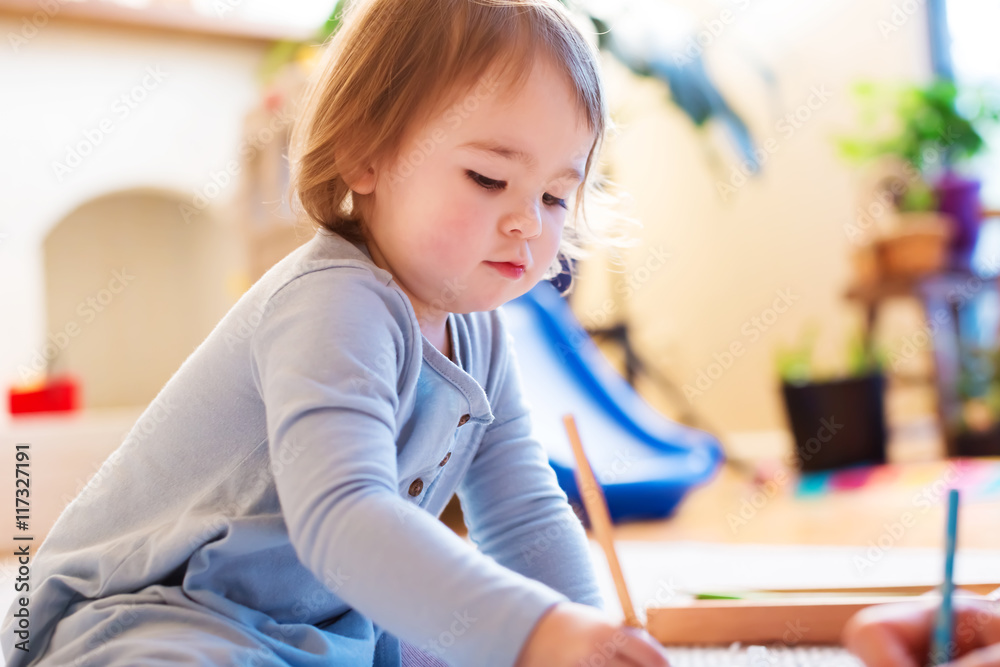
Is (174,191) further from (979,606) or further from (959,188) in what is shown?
(979,606)

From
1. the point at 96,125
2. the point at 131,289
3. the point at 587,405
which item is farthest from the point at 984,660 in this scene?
the point at 131,289

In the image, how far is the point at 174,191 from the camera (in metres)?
3.74

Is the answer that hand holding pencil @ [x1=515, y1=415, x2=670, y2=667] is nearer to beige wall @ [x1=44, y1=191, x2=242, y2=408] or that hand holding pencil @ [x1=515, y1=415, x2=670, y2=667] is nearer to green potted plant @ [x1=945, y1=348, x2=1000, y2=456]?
green potted plant @ [x1=945, y1=348, x2=1000, y2=456]

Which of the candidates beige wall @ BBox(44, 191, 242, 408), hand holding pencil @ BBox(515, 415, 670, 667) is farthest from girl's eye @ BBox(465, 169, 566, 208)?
beige wall @ BBox(44, 191, 242, 408)

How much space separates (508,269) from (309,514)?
0.72 feet

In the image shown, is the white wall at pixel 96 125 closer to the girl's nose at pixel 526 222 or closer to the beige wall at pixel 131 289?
the beige wall at pixel 131 289

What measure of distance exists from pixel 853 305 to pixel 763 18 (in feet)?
3.37

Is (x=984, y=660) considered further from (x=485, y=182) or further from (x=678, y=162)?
(x=678, y=162)

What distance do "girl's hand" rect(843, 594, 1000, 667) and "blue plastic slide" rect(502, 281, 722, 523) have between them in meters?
Result: 1.31

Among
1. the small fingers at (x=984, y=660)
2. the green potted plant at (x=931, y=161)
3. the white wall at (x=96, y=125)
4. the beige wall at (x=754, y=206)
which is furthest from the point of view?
the white wall at (x=96, y=125)

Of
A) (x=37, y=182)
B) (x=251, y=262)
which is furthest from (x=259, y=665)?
(x=37, y=182)

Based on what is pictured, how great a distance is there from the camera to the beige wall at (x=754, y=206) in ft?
9.09

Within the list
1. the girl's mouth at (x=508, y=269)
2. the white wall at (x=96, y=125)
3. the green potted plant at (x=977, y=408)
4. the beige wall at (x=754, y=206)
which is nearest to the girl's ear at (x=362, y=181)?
the girl's mouth at (x=508, y=269)

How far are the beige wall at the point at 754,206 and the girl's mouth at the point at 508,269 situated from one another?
2.16m
